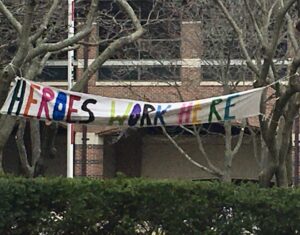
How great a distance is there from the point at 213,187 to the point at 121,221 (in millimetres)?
1343

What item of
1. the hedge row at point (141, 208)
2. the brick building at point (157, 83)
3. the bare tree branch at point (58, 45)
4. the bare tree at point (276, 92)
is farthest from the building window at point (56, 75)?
the hedge row at point (141, 208)

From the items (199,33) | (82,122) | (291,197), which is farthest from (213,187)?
(199,33)

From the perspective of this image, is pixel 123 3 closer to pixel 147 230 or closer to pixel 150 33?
pixel 147 230

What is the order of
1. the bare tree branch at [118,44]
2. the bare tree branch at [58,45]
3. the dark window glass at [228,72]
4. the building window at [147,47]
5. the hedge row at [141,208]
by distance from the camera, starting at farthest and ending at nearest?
1. the building window at [147,47]
2. the dark window glass at [228,72]
3. the bare tree branch at [118,44]
4. the bare tree branch at [58,45]
5. the hedge row at [141,208]

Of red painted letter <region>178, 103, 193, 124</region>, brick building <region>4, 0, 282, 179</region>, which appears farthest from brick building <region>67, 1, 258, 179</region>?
red painted letter <region>178, 103, 193, 124</region>

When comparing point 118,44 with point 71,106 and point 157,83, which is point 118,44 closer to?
point 71,106

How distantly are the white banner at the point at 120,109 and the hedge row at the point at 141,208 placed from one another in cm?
105

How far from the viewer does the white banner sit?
36.0ft

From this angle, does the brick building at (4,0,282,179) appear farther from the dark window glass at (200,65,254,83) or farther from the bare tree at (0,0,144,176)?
the bare tree at (0,0,144,176)

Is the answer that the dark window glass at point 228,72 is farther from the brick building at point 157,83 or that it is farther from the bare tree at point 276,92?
the bare tree at point 276,92

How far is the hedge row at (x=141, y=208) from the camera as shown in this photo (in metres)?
10.2

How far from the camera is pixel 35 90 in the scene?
434 inches

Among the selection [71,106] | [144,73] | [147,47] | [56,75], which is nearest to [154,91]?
[144,73]

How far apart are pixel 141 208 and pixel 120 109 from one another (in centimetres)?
160
